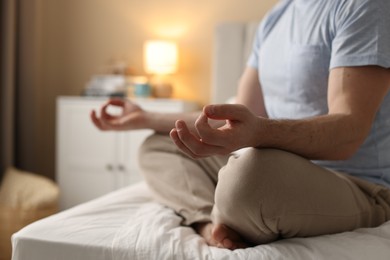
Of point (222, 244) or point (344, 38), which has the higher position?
point (344, 38)

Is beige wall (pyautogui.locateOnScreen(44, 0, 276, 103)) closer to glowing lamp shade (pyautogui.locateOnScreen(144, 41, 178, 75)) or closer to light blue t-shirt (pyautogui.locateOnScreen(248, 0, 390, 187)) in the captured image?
glowing lamp shade (pyautogui.locateOnScreen(144, 41, 178, 75))

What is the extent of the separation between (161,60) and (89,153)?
67cm

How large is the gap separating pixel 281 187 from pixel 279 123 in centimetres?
11

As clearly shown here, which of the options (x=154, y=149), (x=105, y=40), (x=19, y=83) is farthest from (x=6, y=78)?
(x=154, y=149)

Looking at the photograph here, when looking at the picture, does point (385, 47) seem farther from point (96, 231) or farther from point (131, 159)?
point (131, 159)

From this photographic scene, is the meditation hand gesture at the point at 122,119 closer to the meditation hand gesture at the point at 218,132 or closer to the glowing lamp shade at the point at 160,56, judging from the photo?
the meditation hand gesture at the point at 218,132

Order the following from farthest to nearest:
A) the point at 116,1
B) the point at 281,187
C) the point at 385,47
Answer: the point at 116,1, the point at 385,47, the point at 281,187

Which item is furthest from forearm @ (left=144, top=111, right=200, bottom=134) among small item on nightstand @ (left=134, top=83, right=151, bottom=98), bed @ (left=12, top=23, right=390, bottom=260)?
small item on nightstand @ (left=134, top=83, right=151, bottom=98)

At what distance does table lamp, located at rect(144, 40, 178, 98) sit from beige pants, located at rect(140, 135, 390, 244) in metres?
2.17

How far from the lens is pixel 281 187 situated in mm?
952

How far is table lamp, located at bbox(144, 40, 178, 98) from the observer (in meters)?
3.29

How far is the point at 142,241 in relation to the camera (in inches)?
41.6

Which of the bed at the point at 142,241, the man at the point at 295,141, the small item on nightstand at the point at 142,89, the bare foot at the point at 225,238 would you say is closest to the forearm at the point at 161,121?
the man at the point at 295,141

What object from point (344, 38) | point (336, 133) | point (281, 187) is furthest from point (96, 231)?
point (344, 38)
